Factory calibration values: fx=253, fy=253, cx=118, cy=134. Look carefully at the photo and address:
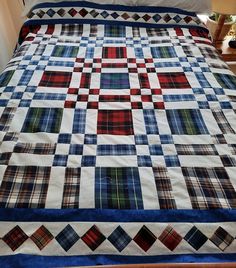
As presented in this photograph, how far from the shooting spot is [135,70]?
153cm

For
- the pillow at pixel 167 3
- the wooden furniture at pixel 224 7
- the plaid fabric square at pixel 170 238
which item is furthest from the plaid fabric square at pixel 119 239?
the wooden furniture at pixel 224 7

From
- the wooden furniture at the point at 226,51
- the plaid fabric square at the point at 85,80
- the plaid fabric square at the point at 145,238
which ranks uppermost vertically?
the plaid fabric square at the point at 145,238

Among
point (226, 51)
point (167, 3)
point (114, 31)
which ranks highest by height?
point (167, 3)

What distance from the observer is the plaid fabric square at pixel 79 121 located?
1143mm

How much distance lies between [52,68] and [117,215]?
102cm

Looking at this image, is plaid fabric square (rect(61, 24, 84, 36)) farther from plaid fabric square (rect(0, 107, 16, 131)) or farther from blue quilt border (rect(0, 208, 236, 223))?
blue quilt border (rect(0, 208, 236, 223))

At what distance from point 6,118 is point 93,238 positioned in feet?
2.35

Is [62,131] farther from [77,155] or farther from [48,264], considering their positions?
[48,264]

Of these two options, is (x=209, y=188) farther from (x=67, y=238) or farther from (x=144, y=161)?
(x=67, y=238)

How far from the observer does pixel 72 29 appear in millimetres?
1912

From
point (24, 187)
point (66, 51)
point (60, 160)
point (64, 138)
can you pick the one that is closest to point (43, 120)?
point (64, 138)

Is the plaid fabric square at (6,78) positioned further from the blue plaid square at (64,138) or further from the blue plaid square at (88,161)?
the blue plaid square at (88,161)

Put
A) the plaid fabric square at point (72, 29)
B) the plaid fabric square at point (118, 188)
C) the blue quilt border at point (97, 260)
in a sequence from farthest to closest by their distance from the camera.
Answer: the plaid fabric square at point (72, 29) < the plaid fabric square at point (118, 188) < the blue quilt border at point (97, 260)

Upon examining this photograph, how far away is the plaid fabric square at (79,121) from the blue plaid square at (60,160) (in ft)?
0.50
